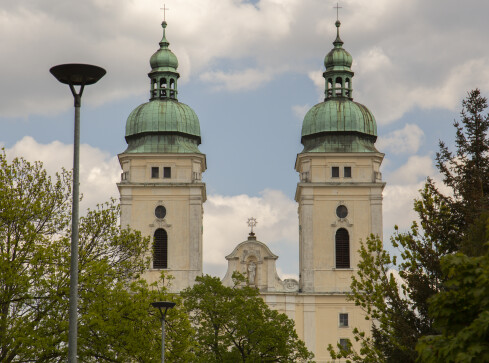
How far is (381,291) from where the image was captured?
30562mm

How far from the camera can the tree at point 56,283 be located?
103 ft

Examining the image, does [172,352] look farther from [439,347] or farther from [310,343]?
[310,343]

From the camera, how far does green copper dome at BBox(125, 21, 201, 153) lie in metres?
69.6

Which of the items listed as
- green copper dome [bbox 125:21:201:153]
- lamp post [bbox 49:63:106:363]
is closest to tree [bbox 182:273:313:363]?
green copper dome [bbox 125:21:201:153]

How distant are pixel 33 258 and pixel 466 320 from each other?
1779cm

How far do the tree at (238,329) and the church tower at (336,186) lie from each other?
1404 cm

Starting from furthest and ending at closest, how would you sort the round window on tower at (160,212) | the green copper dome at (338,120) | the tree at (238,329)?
the green copper dome at (338,120) → the round window on tower at (160,212) → the tree at (238,329)

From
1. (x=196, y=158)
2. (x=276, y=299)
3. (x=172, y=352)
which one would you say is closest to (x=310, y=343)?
(x=276, y=299)

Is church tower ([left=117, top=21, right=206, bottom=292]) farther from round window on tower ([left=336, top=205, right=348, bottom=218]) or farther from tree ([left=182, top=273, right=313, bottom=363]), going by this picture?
tree ([left=182, top=273, right=313, bottom=363])

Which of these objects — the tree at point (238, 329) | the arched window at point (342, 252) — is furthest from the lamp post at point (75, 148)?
the arched window at point (342, 252)

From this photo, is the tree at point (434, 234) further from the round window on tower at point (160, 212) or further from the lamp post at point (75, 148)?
the round window on tower at point (160, 212)

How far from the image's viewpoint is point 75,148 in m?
20.9

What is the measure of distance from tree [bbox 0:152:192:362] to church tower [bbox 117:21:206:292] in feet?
99.1

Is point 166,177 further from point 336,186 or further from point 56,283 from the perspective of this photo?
point 56,283
